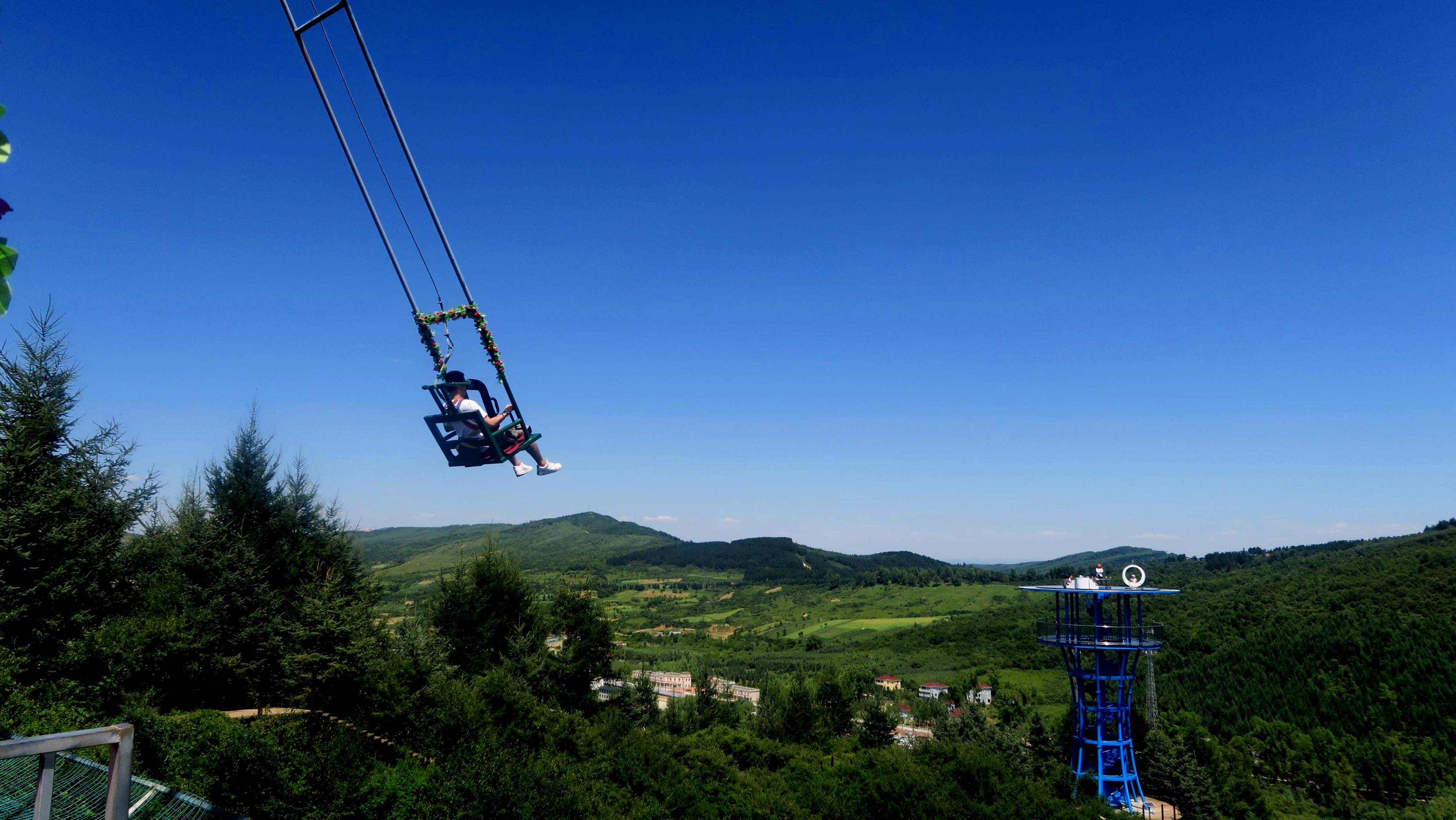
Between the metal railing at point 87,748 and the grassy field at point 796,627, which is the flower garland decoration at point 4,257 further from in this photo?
the grassy field at point 796,627

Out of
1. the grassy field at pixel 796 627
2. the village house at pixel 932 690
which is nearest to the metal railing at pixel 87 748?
the grassy field at pixel 796 627

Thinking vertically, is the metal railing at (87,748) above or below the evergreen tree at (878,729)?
above

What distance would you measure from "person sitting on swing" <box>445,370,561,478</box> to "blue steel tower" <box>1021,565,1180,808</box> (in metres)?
24.4

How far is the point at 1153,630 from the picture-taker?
1193 inches

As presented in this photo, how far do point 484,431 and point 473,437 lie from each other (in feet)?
1.64

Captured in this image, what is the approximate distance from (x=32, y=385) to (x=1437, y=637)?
96.3 meters

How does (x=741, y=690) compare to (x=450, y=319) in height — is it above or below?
below

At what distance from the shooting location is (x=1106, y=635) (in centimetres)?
3086

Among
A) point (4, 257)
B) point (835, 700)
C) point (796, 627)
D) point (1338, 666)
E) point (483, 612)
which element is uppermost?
point (4, 257)

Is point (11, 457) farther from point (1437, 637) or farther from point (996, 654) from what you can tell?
point (996, 654)

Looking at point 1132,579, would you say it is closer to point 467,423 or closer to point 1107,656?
point 1107,656

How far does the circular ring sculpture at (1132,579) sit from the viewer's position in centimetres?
2878

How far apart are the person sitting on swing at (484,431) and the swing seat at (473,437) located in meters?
0.01

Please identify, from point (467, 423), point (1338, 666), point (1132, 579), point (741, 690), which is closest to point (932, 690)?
point (741, 690)
